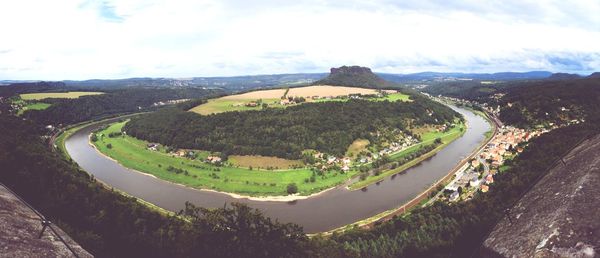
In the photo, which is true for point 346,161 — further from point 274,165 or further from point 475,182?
point 475,182

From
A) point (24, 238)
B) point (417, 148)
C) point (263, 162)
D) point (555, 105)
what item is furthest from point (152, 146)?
point (555, 105)

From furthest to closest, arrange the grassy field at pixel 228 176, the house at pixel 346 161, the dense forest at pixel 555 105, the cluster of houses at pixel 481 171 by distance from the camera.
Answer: the dense forest at pixel 555 105
the house at pixel 346 161
the grassy field at pixel 228 176
the cluster of houses at pixel 481 171

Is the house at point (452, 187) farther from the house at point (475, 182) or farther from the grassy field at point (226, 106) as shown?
the grassy field at point (226, 106)

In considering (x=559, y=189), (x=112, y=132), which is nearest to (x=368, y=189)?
(x=559, y=189)

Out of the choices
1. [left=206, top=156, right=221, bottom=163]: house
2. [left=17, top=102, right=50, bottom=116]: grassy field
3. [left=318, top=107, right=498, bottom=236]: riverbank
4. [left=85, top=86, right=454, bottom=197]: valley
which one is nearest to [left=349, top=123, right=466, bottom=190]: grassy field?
[left=85, top=86, right=454, bottom=197]: valley

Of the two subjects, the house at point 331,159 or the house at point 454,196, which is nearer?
the house at point 454,196

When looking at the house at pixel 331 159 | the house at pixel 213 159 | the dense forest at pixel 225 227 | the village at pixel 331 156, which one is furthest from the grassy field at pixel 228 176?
the dense forest at pixel 225 227

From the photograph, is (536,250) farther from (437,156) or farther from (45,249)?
(437,156)
